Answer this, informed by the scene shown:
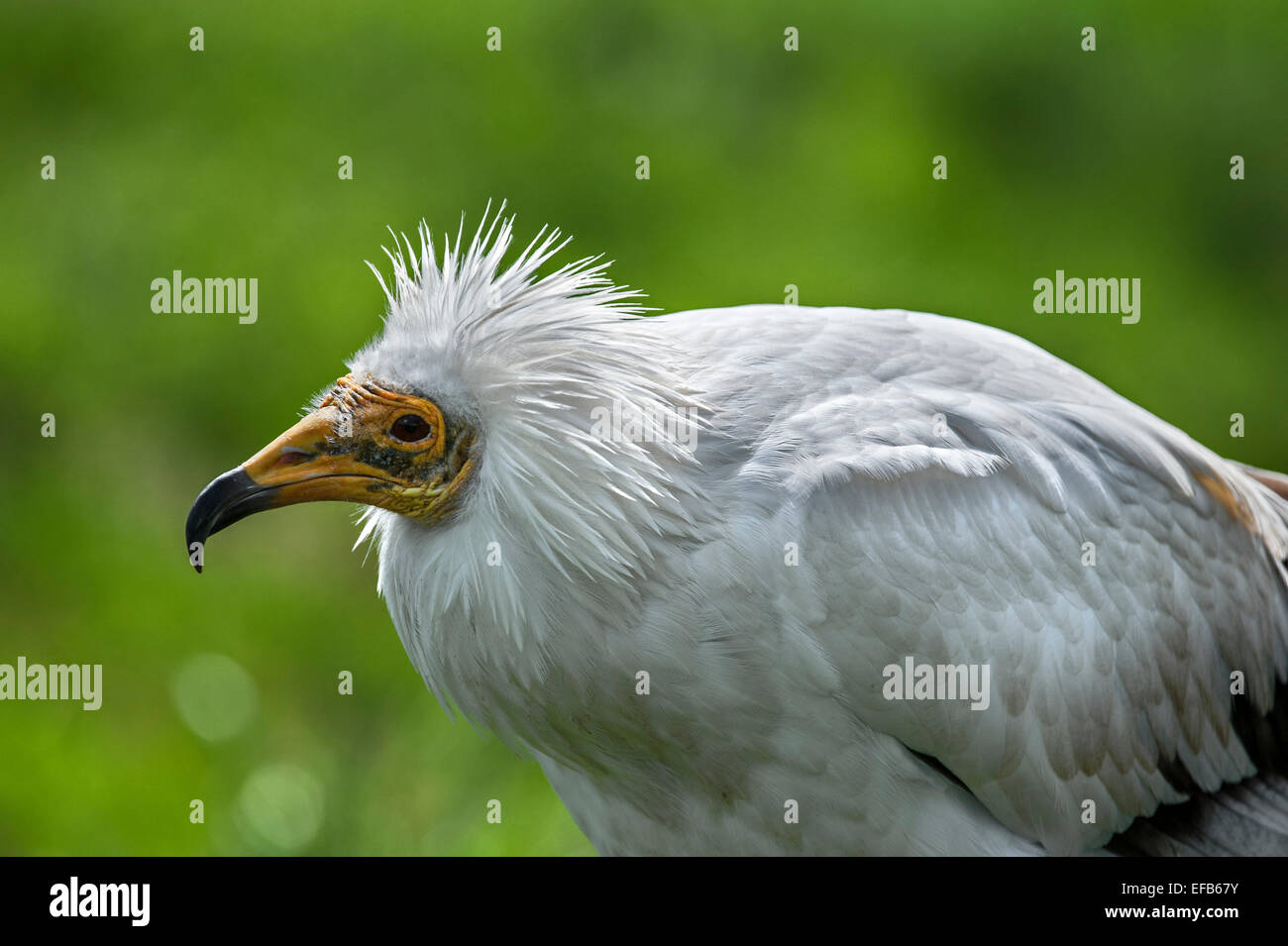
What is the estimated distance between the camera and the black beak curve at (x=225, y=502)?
12.7 feet

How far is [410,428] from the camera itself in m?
3.98

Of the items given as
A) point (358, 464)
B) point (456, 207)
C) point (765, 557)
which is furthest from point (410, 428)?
point (456, 207)

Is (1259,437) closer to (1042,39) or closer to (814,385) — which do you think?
(1042,39)

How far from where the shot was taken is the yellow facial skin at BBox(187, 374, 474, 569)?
3.89 metres

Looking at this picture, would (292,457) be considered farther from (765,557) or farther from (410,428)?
(765,557)

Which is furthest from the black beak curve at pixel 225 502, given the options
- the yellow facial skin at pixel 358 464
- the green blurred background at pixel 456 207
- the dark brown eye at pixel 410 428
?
the green blurred background at pixel 456 207

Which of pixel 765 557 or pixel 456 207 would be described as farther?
pixel 456 207

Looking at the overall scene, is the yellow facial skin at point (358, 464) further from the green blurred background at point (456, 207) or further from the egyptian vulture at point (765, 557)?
the green blurred background at point (456, 207)

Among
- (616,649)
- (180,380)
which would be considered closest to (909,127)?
(180,380)

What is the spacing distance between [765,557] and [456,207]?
5.92 metres

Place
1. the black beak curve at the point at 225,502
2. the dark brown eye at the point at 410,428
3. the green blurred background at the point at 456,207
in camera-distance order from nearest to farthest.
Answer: the black beak curve at the point at 225,502 < the dark brown eye at the point at 410,428 < the green blurred background at the point at 456,207

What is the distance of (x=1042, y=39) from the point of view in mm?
10516

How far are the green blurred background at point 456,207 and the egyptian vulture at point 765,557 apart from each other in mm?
3613

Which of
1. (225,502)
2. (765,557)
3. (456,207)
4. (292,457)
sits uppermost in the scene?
(456,207)
